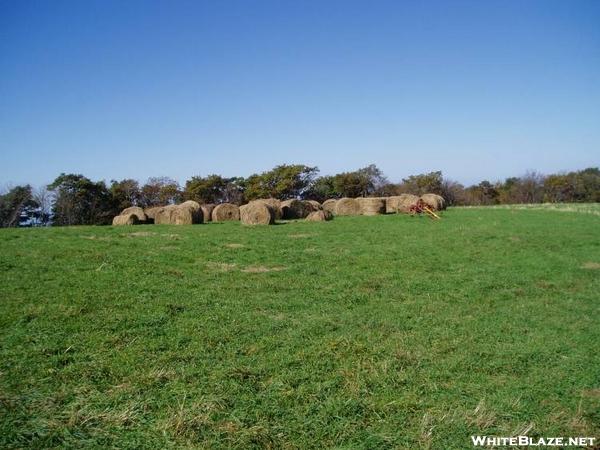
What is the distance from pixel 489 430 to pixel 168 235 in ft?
53.5

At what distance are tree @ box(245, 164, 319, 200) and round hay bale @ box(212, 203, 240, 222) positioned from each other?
27.1 meters

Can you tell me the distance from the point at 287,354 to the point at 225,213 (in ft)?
85.0

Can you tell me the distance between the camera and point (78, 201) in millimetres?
46406

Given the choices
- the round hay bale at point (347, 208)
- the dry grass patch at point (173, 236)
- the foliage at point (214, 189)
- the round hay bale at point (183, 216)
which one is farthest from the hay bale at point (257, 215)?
the foliage at point (214, 189)

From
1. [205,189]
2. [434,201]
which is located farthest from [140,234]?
[205,189]

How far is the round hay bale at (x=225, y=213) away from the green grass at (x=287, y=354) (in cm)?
1878

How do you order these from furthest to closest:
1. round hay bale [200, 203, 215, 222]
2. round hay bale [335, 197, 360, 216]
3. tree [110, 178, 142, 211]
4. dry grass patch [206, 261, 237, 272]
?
1. tree [110, 178, 142, 211]
2. round hay bale [335, 197, 360, 216]
3. round hay bale [200, 203, 215, 222]
4. dry grass patch [206, 261, 237, 272]

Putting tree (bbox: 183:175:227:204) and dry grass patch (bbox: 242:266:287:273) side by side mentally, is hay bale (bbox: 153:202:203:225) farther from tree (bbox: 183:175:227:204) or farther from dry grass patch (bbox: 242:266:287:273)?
tree (bbox: 183:175:227:204)

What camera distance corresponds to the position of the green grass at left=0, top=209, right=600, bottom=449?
14.3 feet

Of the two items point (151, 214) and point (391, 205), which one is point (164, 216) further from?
point (391, 205)

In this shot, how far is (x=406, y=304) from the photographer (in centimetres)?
877

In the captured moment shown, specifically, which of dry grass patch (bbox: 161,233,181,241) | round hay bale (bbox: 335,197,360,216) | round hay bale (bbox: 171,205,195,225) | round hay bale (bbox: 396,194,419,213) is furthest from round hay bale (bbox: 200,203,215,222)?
round hay bale (bbox: 396,194,419,213)

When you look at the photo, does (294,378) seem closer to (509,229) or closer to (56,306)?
(56,306)

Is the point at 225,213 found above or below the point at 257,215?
above
